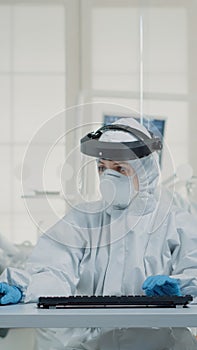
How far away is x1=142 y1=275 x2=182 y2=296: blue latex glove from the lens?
1.71 metres

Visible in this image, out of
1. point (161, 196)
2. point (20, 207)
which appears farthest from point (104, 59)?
point (161, 196)

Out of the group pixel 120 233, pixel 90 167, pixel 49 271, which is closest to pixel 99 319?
pixel 49 271

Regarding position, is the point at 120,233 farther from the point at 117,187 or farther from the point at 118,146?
the point at 118,146

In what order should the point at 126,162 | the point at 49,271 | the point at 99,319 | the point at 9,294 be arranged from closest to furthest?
1. the point at 99,319
2. the point at 9,294
3. the point at 49,271
4. the point at 126,162

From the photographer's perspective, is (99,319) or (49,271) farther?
(49,271)

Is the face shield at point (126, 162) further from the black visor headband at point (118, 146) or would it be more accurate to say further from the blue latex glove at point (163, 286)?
the blue latex glove at point (163, 286)

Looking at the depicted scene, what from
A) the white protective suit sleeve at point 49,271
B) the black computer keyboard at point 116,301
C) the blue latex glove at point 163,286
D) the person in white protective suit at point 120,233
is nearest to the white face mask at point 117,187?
the person in white protective suit at point 120,233

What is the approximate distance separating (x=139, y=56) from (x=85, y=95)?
340mm

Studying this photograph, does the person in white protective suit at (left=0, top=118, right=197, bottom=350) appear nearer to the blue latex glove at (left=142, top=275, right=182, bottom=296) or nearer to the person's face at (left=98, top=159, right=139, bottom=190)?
the person's face at (left=98, top=159, right=139, bottom=190)

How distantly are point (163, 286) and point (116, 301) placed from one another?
7.6 inches

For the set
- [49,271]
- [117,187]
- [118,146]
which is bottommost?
[49,271]

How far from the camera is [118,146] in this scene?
2.03 metres

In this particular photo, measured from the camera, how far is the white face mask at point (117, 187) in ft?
6.89

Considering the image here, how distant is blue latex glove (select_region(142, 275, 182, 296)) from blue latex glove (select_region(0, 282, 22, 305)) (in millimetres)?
292
